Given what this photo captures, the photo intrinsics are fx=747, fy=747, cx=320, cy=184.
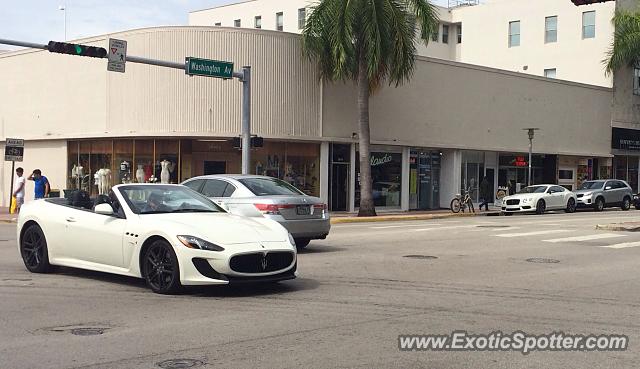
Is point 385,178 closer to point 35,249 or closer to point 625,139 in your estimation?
point 625,139

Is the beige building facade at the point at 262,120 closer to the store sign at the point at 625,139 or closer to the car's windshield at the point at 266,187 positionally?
the store sign at the point at 625,139

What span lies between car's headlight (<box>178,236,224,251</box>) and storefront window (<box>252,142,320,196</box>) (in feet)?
70.7

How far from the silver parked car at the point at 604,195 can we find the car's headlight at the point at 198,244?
31.5 m

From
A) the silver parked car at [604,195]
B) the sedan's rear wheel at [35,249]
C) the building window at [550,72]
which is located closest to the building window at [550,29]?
the building window at [550,72]

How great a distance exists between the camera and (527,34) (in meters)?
50.9

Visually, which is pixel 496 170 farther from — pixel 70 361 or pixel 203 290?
pixel 70 361

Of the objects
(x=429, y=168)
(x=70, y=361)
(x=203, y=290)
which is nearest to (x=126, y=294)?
(x=203, y=290)

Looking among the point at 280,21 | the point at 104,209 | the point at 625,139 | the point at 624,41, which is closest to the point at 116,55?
the point at 104,209

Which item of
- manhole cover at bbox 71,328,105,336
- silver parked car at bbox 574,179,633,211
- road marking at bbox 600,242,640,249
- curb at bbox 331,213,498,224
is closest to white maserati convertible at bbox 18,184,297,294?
manhole cover at bbox 71,328,105,336

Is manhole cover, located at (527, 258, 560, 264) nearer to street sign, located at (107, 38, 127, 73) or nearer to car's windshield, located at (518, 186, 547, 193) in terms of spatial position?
street sign, located at (107, 38, 127, 73)

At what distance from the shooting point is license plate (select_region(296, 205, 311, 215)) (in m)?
14.7

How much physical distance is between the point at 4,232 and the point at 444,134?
2243 cm

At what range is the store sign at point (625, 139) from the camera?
153 ft

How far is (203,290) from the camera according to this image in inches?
384
